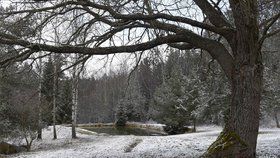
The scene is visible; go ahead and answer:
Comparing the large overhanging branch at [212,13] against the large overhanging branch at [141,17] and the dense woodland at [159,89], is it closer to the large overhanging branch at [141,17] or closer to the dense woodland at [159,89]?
the large overhanging branch at [141,17]

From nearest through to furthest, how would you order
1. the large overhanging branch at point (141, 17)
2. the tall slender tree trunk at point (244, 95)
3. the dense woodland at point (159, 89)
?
the tall slender tree trunk at point (244, 95) < the large overhanging branch at point (141, 17) < the dense woodland at point (159, 89)

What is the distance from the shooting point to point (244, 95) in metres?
8.16

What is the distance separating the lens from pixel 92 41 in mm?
10000

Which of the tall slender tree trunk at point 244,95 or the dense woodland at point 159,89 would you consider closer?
the tall slender tree trunk at point 244,95

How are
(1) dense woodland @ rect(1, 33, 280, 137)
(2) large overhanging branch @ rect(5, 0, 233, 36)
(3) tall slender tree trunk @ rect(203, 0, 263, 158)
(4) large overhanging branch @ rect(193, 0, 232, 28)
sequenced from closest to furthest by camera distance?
(3) tall slender tree trunk @ rect(203, 0, 263, 158) → (2) large overhanging branch @ rect(5, 0, 233, 36) → (4) large overhanging branch @ rect(193, 0, 232, 28) → (1) dense woodland @ rect(1, 33, 280, 137)

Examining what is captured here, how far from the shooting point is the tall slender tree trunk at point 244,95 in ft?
26.5

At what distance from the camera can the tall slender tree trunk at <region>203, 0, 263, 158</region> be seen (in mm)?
8062

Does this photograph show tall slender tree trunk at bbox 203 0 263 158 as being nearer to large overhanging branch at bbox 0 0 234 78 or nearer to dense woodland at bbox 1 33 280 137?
large overhanging branch at bbox 0 0 234 78

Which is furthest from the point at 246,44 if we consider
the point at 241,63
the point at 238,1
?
the point at 238,1

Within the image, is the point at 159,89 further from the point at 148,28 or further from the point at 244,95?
the point at 244,95

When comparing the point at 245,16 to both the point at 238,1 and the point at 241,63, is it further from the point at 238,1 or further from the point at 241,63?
the point at 241,63

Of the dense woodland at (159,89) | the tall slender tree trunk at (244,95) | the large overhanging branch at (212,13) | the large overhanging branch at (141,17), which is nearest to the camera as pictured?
the tall slender tree trunk at (244,95)

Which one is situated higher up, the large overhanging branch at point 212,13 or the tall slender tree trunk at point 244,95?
the large overhanging branch at point 212,13

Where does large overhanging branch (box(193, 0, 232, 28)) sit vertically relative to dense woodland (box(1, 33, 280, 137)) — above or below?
above
